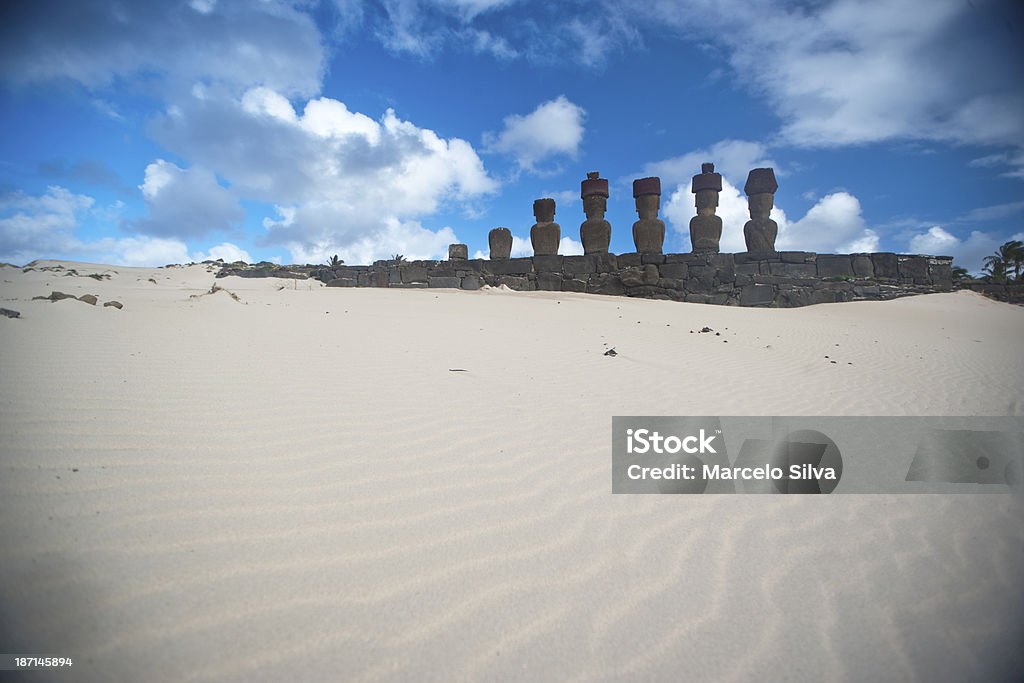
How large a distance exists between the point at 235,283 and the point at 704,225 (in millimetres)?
12318

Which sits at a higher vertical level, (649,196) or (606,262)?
(649,196)

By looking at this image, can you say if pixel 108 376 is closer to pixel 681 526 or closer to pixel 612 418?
pixel 612 418

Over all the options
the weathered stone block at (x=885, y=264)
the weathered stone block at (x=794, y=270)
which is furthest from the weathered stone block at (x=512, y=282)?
the weathered stone block at (x=885, y=264)

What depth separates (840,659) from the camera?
5.03ft

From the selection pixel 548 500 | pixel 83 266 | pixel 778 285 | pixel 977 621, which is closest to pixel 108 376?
pixel 548 500

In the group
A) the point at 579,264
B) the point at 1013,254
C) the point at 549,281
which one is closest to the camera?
the point at 579,264

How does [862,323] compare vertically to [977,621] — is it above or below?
above

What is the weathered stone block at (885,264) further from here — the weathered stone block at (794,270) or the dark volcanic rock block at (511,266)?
the dark volcanic rock block at (511,266)

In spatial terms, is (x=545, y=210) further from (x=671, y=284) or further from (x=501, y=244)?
(x=671, y=284)

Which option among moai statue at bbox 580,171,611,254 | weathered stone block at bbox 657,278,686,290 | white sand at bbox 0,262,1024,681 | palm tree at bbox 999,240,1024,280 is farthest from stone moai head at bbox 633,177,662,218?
palm tree at bbox 999,240,1024,280

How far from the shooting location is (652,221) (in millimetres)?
14094

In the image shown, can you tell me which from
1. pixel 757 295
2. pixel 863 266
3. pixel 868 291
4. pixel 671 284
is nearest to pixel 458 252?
pixel 671 284

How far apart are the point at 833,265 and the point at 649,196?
16.1 feet

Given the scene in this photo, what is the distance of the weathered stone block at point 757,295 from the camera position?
1261cm
